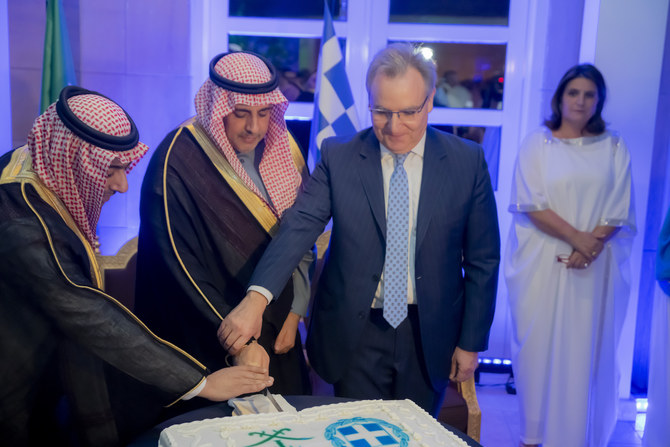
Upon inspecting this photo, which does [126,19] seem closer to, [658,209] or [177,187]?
[177,187]

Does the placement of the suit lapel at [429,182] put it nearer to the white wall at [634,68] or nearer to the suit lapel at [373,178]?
the suit lapel at [373,178]

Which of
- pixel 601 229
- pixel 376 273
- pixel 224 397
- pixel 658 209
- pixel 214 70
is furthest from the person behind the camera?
pixel 658 209

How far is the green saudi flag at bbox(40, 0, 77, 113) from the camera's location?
11.0ft

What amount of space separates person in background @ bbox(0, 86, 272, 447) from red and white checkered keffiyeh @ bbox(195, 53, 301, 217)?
1.21 ft

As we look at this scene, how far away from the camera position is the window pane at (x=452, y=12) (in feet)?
13.9

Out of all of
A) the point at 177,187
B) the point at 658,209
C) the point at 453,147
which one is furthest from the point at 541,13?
the point at 177,187

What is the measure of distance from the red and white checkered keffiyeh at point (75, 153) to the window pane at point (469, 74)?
293 cm

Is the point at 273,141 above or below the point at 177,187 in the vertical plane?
above

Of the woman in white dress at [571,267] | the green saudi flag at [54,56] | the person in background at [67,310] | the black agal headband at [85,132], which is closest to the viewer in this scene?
the person in background at [67,310]

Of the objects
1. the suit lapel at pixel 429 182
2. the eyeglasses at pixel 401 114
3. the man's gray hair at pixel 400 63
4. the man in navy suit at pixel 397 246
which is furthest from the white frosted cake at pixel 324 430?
the man's gray hair at pixel 400 63

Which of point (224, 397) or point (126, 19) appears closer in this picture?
point (224, 397)

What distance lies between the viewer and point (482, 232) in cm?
205

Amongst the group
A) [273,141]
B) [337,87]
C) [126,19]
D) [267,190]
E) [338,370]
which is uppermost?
[126,19]

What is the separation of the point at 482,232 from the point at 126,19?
110 inches
